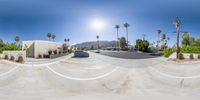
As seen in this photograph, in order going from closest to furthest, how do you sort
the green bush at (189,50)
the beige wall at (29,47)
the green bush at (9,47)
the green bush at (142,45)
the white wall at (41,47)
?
the beige wall at (29,47)
the white wall at (41,47)
the green bush at (9,47)
the green bush at (142,45)
the green bush at (189,50)

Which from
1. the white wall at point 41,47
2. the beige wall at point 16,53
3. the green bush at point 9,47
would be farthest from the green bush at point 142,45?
the green bush at point 9,47

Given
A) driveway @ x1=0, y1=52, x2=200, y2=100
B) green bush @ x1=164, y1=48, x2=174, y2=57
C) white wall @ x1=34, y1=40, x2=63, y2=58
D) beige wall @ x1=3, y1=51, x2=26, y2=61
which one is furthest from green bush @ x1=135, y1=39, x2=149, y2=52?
beige wall @ x1=3, y1=51, x2=26, y2=61

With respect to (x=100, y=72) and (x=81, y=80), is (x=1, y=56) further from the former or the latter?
(x=100, y=72)

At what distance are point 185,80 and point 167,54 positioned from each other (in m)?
2.19

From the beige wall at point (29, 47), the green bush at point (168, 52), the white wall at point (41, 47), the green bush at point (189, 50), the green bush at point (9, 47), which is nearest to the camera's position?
the beige wall at point (29, 47)

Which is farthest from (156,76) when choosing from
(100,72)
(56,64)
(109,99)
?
(56,64)

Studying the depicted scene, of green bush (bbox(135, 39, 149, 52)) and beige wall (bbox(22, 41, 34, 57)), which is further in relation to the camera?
green bush (bbox(135, 39, 149, 52))

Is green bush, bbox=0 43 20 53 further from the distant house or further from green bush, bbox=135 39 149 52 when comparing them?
green bush, bbox=135 39 149 52

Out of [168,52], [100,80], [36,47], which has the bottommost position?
[100,80]

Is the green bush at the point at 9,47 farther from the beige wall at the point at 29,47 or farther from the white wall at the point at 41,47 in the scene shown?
the white wall at the point at 41,47

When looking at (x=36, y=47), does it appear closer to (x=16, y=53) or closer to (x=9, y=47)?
(x=16, y=53)

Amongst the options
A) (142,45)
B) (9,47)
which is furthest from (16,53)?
(142,45)

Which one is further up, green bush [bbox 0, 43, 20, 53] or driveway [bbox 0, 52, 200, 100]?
green bush [bbox 0, 43, 20, 53]

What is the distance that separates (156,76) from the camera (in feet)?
36.2
